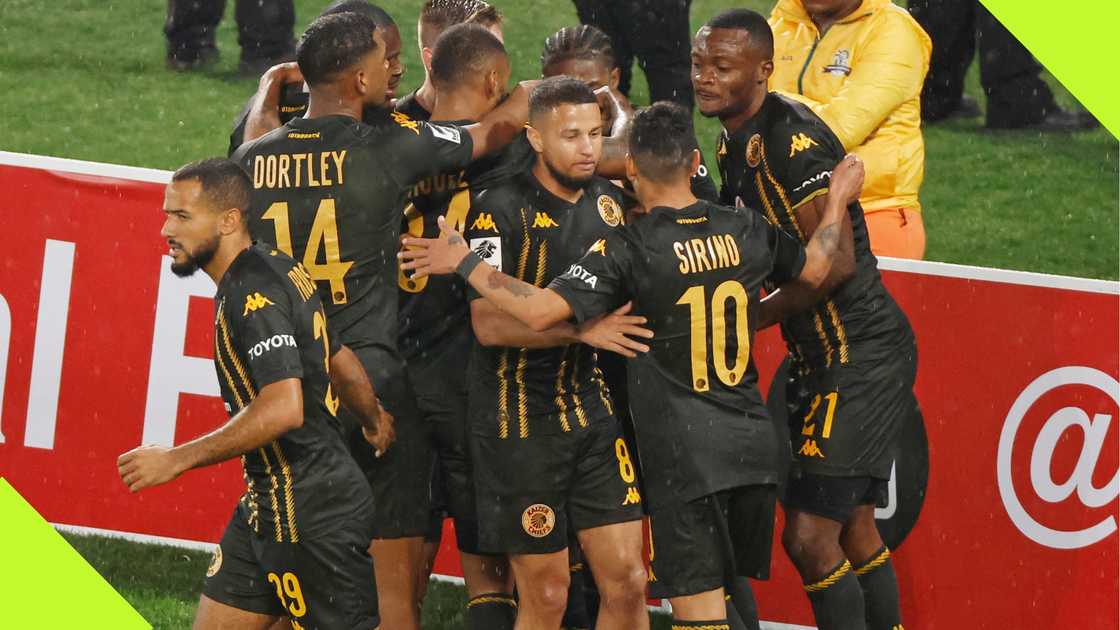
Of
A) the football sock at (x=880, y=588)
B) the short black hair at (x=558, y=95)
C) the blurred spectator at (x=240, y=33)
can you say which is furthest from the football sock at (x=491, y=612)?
the blurred spectator at (x=240, y=33)

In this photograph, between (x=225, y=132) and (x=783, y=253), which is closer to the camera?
(x=783, y=253)

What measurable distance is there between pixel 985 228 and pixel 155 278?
638 cm

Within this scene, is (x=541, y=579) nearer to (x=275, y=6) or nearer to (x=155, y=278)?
(x=155, y=278)

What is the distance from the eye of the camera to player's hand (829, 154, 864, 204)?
6.41 metres

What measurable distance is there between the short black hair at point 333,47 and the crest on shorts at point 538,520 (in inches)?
64.6

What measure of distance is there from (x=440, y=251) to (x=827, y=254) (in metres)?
1.35

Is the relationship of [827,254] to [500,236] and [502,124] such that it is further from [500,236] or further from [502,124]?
[502,124]

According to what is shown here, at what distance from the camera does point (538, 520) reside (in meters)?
6.21

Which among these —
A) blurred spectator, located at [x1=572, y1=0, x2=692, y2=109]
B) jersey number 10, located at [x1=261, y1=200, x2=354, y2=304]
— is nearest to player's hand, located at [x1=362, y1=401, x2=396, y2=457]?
jersey number 10, located at [x1=261, y1=200, x2=354, y2=304]

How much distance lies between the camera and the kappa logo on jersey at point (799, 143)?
21.2ft

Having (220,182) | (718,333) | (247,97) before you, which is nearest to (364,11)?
(220,182)

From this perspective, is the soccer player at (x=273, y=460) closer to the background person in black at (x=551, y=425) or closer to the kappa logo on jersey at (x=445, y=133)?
the background person in black at (x=551, y=425)

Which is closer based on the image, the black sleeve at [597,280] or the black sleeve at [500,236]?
the black sleeve at [597,280]

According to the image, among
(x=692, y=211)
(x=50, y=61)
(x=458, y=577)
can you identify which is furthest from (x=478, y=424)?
(x=50, y=61)
